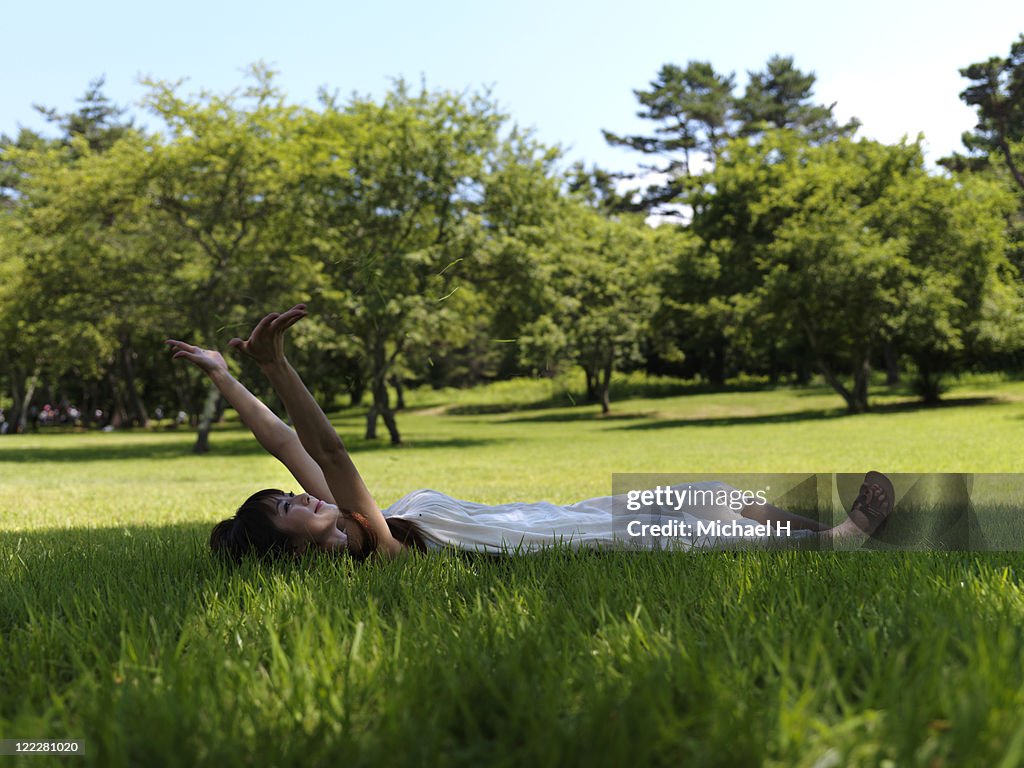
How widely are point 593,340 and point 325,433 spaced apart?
28570mm

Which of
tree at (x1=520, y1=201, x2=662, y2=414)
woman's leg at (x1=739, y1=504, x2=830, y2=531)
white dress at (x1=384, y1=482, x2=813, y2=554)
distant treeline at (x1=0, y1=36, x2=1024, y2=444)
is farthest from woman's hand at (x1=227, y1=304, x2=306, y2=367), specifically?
tree at (x1=520, y1=201, x2=662, y2=414)

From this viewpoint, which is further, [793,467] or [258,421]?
[793,467]

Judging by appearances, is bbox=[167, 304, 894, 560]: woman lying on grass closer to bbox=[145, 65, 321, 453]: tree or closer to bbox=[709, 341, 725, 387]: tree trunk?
bbox=[145, 65, 321, 453]: tree

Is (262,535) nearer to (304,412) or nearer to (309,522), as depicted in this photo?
(309,522)

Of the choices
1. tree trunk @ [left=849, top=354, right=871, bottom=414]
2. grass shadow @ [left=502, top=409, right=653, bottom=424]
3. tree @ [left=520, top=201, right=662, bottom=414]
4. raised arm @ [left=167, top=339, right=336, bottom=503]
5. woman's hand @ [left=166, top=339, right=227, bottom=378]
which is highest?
tree @ [left=520, top=201, right=662, bottom=414]

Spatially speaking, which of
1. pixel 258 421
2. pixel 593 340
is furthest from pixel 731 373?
pixel 258 421

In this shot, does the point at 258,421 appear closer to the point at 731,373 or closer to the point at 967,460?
the point at 967,460

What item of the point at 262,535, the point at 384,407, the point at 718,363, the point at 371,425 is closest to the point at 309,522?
the point at 262,535

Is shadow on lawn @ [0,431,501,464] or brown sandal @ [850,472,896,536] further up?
brown sandal @ [850,472,896,536]

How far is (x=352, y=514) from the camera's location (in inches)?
146

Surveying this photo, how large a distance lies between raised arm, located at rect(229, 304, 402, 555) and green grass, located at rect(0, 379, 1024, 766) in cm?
30

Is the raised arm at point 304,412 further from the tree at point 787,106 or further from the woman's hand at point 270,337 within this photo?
the tree at point 787,106

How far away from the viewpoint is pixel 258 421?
168 inches

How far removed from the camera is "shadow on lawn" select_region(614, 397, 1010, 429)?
26.2 metres
